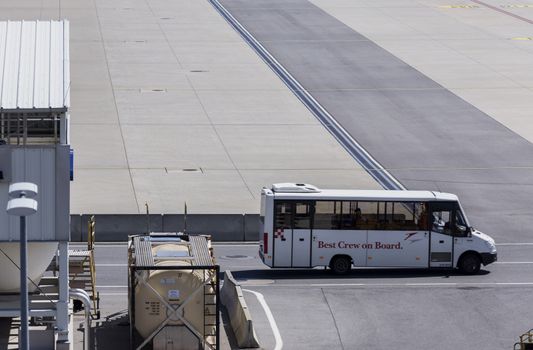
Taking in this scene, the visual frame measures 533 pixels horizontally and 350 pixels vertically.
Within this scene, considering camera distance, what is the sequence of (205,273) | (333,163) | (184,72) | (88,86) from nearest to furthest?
(205,273) → (333,163) → (88,86) → (184,72)

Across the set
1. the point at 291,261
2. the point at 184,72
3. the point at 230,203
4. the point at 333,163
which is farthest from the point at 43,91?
the point at 184,72

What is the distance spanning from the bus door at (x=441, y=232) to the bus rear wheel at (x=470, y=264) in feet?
1.40

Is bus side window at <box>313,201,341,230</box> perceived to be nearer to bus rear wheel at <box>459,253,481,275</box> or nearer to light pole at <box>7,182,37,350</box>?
bus rear wheel at <box>459,253,481,275</box>

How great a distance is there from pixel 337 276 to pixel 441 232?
11.7 feet

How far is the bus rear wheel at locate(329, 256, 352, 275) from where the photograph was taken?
43000mm

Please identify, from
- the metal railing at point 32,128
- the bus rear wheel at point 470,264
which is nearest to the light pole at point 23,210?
the metal railing at point 32,128

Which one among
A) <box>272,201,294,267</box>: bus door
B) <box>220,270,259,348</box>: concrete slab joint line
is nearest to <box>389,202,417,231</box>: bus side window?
<box>272,201,294,267</box>: bus door

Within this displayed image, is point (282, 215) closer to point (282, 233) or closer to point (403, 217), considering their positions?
point (282, 233)

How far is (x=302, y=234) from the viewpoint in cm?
4262

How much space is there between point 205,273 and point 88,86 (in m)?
39.6

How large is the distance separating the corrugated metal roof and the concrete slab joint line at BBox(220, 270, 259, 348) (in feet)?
27.1

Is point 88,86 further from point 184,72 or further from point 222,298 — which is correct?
point 222,298

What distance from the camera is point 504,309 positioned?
39.2 metres

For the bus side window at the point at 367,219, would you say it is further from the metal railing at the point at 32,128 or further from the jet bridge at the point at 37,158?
the metal railing at the point at 32,128
